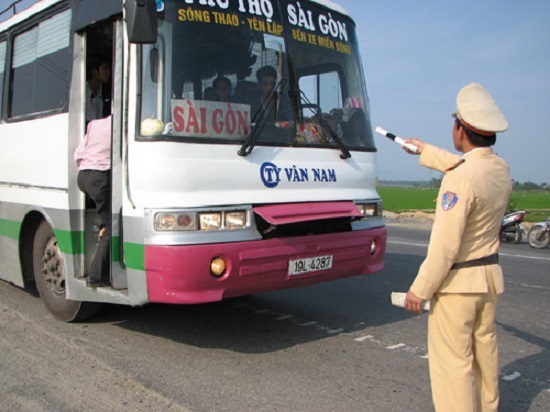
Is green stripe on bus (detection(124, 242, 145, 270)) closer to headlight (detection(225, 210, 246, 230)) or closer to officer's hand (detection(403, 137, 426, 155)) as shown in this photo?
headlight (detection(225, 210, 246, 230))

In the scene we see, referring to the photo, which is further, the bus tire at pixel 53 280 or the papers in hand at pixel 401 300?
the bus tire at pixel 53 280

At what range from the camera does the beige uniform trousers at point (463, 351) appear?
3.16m

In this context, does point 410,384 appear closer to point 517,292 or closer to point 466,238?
point 466,238

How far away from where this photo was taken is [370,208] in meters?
5.69

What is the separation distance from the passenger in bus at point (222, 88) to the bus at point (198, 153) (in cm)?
2

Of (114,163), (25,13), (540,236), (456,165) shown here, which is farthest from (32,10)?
(540,236)

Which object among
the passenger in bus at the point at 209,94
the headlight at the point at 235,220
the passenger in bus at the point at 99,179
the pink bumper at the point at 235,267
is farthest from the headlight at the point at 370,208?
the passenger in bus at the point at 99,179

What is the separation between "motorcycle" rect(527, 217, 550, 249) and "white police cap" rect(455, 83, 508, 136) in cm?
1244

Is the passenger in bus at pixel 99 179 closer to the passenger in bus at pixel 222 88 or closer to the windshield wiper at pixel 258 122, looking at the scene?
the passenger in bus at pixel 222 88

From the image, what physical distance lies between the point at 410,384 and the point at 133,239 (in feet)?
7.59

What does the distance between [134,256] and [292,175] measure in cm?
148

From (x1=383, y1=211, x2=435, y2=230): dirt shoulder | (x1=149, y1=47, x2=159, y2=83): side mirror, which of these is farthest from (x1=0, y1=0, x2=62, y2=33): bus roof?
(x1=383, y1=211, x2=435, y2=230): dirt shoulder

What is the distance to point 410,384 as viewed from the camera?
4.30 meters

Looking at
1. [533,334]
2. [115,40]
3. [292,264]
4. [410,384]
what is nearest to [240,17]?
[115,40]
